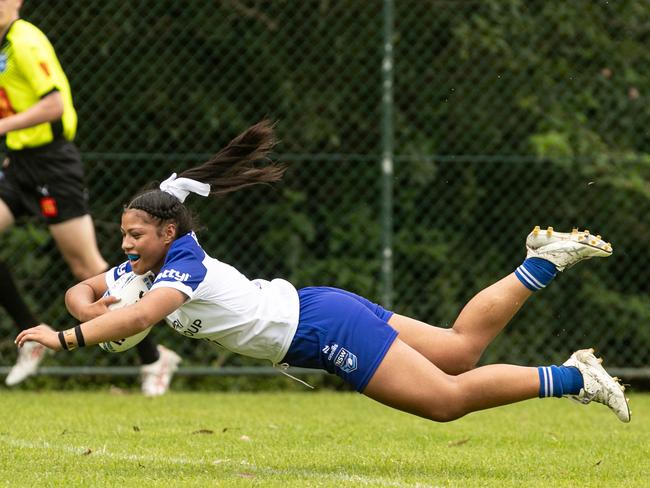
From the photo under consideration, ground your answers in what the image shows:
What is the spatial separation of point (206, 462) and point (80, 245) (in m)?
2.84

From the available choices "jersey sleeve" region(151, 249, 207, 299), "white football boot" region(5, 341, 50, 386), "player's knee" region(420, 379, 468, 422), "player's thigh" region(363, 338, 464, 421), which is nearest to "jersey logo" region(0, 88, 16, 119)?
"white football boot" region(5, 341, 50, 386)

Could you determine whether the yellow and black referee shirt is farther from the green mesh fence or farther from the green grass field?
the green grass field

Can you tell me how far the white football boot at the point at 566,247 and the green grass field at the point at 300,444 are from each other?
880 millimetres

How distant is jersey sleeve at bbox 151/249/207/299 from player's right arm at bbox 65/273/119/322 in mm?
367

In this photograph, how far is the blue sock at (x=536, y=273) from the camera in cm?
536

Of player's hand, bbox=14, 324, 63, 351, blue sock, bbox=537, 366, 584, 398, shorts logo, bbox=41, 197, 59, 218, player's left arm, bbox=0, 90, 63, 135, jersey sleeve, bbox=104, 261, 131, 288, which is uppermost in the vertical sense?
player's left arm, bbox=0, 90, 63, 135

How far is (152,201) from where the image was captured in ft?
16.5

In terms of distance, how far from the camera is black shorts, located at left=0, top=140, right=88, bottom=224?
25.3 feet

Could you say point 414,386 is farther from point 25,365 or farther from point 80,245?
point 25,365

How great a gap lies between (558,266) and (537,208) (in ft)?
13.7

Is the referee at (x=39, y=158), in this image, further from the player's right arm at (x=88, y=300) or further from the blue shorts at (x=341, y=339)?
the blue shorts at (x=341, y=339)

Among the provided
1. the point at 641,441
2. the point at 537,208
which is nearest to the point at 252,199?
the point at 537,208

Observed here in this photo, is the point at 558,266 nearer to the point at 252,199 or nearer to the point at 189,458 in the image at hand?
the point at 189,458

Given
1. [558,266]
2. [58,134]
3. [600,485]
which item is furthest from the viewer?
[58,134]
